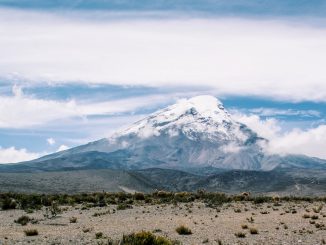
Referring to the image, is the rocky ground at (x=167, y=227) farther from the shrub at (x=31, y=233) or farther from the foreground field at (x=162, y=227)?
the shrub at (x=31, y=233)

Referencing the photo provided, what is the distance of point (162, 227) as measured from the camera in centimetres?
3556

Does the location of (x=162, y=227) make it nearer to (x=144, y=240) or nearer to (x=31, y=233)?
(x=31, y=233)

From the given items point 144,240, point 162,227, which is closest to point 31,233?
point 162,227

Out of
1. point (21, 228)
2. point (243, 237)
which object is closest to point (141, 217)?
point (21, 228)

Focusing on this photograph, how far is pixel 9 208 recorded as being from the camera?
52.6 metres

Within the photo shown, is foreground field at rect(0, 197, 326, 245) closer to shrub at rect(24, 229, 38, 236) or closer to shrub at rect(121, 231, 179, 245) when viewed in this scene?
shrub at rect(24, 229, 38, 236)

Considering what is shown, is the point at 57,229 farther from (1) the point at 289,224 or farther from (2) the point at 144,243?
(1) the point at 289,224

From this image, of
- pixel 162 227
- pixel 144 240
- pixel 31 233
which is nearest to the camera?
pixel 144 240

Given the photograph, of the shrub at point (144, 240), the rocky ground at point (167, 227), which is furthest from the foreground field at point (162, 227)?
the shrub at point (144, 240)

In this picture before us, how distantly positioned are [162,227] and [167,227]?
337mm

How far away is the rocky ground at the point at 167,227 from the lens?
29000 mm

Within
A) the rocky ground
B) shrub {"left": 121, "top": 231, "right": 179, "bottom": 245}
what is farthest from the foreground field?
shrub {"left": 121, "top": 231, "right": 179, "bottom": 245}

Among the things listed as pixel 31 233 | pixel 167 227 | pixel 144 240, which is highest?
pixel 144 240

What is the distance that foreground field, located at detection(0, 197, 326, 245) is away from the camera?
29.0 m
